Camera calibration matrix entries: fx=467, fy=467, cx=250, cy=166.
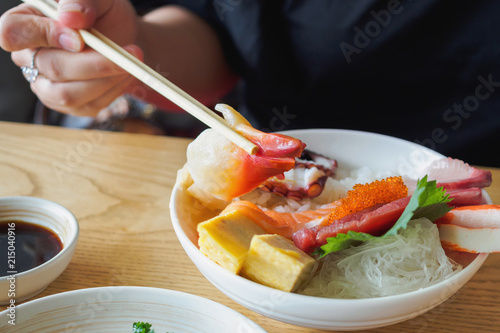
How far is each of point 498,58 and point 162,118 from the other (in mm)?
2050

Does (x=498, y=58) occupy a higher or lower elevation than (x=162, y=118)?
higher

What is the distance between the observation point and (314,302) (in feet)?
2.43

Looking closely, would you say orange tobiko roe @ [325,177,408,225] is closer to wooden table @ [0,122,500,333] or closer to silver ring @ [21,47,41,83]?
wooden table @ [0,122,500,333]

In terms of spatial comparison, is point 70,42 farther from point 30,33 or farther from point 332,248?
point 332,248

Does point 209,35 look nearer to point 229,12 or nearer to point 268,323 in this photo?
point 229,12

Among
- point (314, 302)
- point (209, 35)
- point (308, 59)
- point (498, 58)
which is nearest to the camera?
point (314, 302)

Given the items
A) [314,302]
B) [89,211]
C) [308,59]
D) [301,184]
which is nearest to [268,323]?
[314,302]

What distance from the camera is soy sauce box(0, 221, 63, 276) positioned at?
3.18 ft

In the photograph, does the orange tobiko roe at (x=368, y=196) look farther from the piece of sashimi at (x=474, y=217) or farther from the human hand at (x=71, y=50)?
the human hand at (x=71, y=50)

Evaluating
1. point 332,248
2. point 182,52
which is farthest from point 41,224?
point 182,52

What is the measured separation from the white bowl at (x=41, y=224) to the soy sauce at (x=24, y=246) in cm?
1

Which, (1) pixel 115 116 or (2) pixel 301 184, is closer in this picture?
(2) pixel 301 184

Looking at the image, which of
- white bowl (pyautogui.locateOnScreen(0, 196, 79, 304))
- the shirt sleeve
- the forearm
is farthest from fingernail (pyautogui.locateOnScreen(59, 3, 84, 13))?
the shirt sleeve

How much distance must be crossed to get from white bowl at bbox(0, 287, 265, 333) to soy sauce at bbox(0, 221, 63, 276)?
198 mm
